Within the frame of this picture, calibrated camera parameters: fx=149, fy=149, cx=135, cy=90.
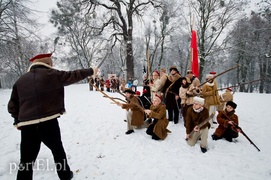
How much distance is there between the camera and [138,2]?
12.5 metres

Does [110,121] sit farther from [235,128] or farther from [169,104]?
[235,128]

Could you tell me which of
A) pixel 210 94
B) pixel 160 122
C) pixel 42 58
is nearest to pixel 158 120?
pixel 160 122

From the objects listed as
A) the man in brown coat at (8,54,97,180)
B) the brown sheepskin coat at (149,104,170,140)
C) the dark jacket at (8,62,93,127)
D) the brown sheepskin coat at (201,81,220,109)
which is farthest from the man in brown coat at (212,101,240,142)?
the dark jacket at (8,62,93,127)

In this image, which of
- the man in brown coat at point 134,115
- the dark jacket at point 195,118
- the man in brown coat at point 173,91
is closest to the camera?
the dark jacket at point 195,118

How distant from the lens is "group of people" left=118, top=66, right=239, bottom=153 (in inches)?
138

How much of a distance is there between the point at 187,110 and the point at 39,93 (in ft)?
10.3

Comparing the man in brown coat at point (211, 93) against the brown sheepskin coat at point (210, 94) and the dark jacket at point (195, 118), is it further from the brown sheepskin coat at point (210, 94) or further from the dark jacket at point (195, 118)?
the dark jacket at point (195, 118)

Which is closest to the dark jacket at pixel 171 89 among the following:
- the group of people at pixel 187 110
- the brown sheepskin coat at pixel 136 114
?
the group of people at pixel 187 110

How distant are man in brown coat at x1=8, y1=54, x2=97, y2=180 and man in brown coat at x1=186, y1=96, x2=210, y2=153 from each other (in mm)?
2547

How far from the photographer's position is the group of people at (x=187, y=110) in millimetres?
3510

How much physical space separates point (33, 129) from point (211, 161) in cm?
316

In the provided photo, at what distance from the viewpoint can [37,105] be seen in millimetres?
1909

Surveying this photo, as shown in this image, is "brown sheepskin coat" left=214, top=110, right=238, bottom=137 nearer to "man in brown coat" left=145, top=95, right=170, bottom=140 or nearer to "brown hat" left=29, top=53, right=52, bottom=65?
"man in brown coat" left=145, top=95, right=170, bottom=140

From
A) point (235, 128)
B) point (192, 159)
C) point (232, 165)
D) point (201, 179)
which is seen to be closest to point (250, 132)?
point (235, 128)
